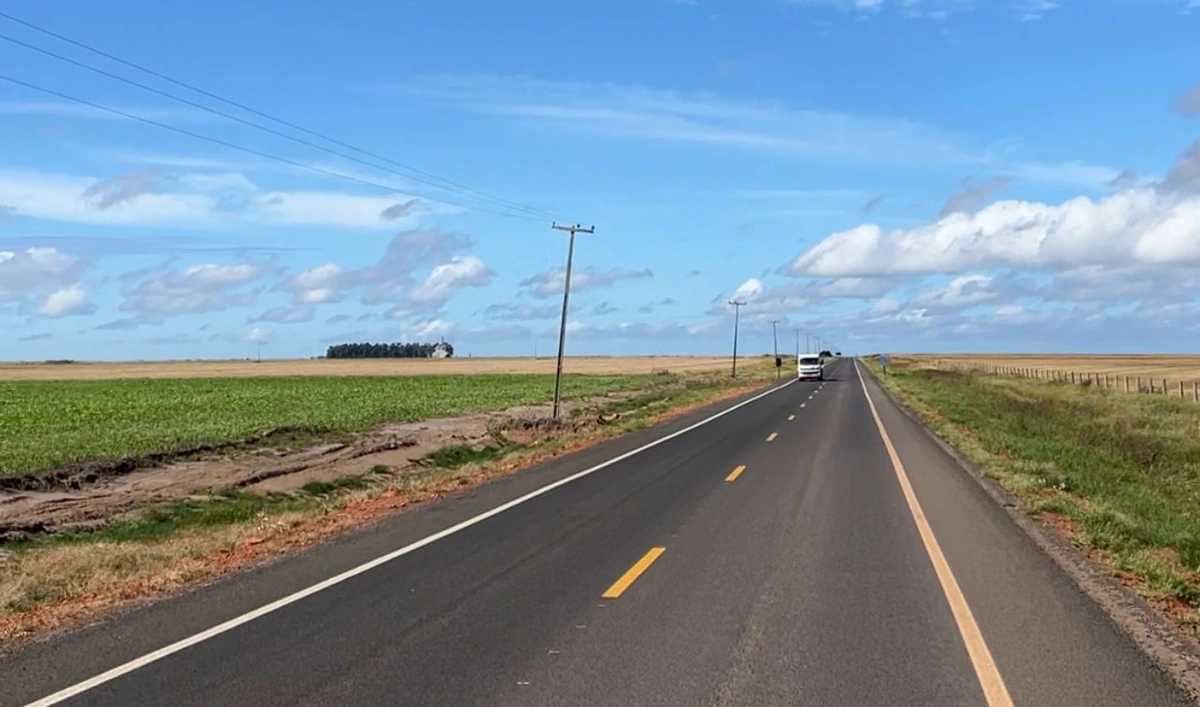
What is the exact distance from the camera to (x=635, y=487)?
58.3 feet

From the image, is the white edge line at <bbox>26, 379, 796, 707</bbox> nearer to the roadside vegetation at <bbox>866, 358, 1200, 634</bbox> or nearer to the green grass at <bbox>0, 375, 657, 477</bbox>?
the roadside vegetation at <bbox>866, 358, 1200, 634</bbox>

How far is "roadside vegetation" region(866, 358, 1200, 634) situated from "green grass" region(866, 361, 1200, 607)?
22 mm

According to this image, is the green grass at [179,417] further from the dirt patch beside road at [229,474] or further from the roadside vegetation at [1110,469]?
the roadside vegetation at [1110,469]

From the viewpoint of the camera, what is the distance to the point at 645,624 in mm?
8297

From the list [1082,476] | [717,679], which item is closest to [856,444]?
[1082,476]

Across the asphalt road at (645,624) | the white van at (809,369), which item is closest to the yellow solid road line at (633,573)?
the asphalt road at (645,624)

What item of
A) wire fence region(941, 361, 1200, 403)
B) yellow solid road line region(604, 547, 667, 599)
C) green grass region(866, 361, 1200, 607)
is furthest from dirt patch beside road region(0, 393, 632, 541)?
wire fence region(941, 361, 1200, 403)

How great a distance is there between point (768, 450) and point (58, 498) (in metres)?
14.1

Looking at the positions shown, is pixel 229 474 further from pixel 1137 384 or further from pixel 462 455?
pixel 1137 384

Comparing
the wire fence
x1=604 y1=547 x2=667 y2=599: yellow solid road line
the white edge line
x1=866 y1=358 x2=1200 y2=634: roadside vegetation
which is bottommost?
the white edge line

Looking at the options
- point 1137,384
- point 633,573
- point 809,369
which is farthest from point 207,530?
point 809,369

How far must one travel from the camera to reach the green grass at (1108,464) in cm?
A: 1191

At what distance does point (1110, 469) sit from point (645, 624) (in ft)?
53.4

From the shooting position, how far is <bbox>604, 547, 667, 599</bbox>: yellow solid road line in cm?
950
